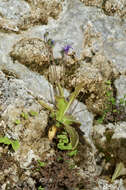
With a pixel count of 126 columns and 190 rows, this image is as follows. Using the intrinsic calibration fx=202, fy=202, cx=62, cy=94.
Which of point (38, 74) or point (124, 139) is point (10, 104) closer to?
point (38, 74)

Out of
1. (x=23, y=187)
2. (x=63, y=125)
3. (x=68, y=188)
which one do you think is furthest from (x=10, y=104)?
(x=68, y=188)

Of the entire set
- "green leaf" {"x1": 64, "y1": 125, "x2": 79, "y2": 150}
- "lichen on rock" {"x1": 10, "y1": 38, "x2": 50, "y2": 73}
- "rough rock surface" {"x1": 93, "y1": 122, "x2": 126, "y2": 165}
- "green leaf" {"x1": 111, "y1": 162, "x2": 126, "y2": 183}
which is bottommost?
"green leaf" {"x1": 111, "y1": 162, "x2": 126, "y2": 183}

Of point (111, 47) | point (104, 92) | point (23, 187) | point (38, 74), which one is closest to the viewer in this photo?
point (23, 187)

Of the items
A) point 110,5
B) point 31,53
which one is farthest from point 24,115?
point 110,5

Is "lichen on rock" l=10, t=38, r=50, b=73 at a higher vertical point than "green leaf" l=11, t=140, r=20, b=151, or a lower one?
higher

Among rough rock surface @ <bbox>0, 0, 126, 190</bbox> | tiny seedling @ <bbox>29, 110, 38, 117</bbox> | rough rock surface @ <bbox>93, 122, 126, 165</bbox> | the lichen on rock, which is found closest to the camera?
rough rock surface @ <bbox>0, 0, 126, 190</bbox>

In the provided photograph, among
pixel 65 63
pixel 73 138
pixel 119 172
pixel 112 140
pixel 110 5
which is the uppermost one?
pixel 110 5

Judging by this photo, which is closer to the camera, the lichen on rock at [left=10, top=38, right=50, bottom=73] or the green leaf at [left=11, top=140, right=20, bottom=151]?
the green leaf at [left=11, top=140, right=20, bottom=151]

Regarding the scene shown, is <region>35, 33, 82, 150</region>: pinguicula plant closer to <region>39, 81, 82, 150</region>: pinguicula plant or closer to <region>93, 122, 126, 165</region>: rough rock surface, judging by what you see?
<region>39, 81, 82, 150</region>: pinguicula plant

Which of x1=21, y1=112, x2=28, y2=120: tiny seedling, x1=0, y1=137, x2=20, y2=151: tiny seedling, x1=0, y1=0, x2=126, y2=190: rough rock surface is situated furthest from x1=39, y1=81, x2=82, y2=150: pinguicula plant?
x1=0, y1=137, x2=20, y2=151: tiny seedling

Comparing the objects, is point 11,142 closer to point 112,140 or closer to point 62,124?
point 62,124

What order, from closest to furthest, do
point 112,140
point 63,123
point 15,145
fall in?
point 15,145 → point 63,123 → point 112,140
